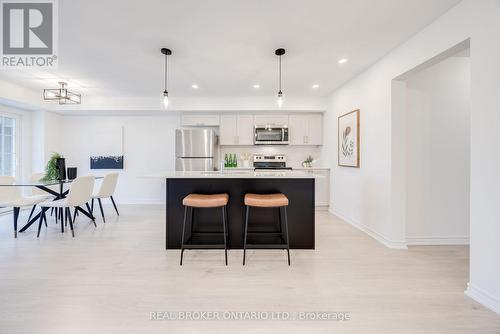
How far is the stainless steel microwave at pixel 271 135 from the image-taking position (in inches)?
201

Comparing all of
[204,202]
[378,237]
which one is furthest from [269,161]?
[204,202]

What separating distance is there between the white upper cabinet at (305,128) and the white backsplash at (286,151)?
35 cm

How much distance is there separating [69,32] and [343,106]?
405 centimetres

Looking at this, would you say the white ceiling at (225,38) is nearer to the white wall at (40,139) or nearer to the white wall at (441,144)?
the white wall at (441,144)

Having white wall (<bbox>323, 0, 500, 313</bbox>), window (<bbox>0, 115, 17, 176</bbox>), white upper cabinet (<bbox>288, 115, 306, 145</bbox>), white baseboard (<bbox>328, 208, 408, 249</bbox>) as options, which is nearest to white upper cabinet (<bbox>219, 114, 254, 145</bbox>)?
white upper cabinet (<bbox>288, 115, 306, 145</bbox>)

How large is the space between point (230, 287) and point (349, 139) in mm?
3024

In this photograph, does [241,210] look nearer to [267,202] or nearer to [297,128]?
[267,202]

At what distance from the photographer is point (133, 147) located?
5.53m

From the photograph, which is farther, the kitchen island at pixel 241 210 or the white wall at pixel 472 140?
the kitchen island at pixel 241 210

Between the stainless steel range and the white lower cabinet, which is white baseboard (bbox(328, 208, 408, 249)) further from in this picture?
the stainless steel range

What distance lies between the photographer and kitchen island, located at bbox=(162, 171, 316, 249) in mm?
2814

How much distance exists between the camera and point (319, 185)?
16.4 feet

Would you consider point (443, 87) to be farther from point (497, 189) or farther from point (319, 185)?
point (319, 185)

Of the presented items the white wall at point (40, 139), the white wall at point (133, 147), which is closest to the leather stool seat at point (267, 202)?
the white wall at point (133, 147)
